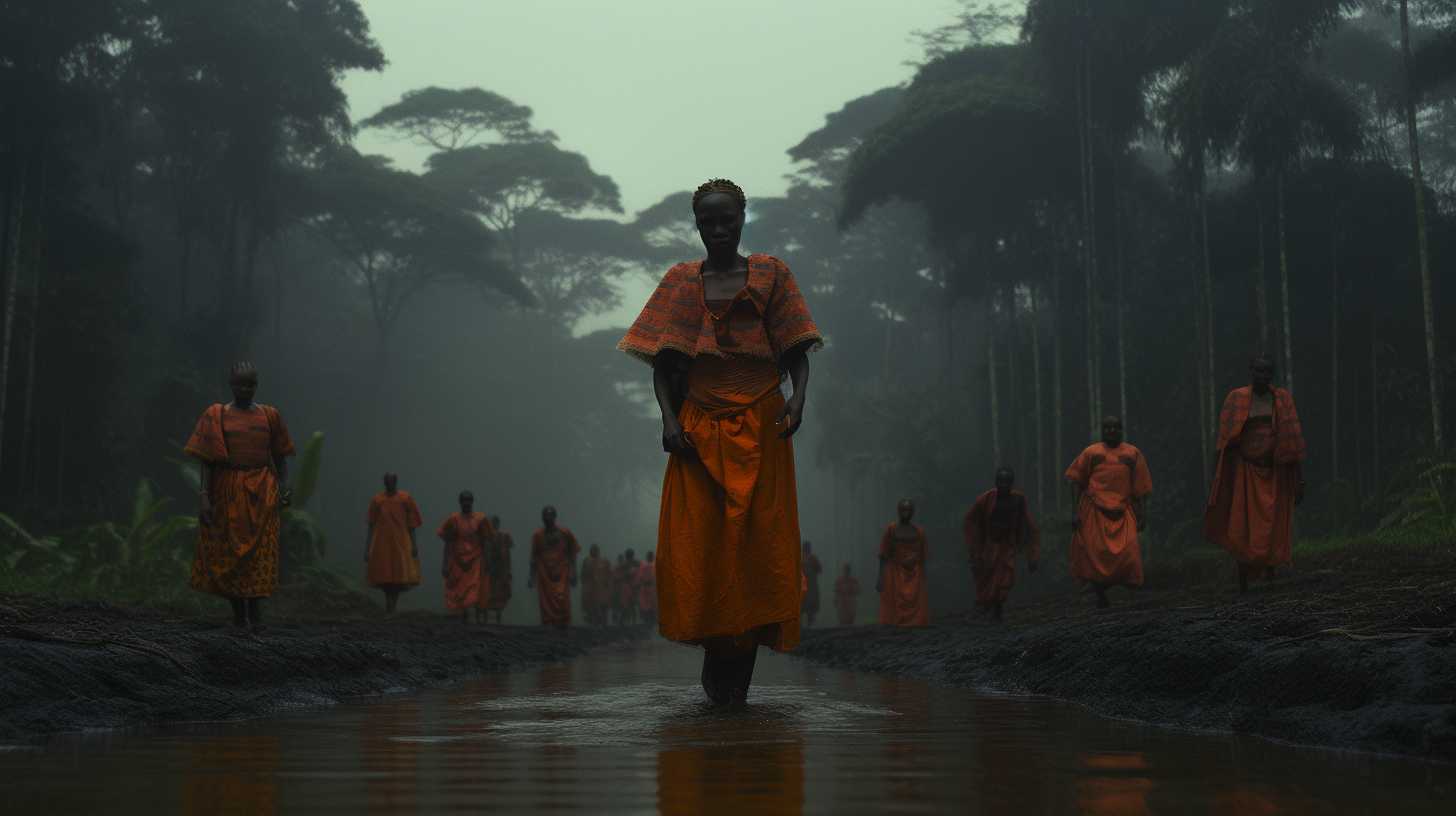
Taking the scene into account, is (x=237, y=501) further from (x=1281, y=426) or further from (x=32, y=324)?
(x=32, y=324)

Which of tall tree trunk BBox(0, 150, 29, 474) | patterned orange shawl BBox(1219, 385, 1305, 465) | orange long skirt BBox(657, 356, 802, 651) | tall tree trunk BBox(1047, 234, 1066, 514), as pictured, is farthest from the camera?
tall tree trunk BBox(1047, 234, 1066, 514)

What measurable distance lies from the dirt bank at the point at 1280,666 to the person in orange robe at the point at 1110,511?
3.13m

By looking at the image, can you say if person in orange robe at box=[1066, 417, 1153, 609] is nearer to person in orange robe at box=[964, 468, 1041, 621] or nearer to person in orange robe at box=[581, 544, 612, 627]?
person in orange robe at box=[964, 468, 1041, 621]

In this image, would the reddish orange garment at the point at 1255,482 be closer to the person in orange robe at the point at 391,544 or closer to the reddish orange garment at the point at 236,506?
the reddish orange garment at the point at 236,506

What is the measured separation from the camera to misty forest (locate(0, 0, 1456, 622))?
739 inches

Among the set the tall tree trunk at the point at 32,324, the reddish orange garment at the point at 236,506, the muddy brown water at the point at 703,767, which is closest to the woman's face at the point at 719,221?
the muddy brown water at the point at 703,767

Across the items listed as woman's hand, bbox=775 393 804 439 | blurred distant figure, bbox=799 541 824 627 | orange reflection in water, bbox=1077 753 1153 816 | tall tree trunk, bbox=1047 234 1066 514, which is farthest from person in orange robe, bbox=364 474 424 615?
orange reflection in water, bbox=1077 753 1153 816

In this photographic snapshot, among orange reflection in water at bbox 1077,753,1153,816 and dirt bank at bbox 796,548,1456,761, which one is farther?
dirt bank at bbox 796,548,1456,761

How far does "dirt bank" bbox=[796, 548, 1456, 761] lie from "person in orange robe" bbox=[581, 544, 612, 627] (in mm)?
20436

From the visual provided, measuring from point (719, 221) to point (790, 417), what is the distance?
0.81 m

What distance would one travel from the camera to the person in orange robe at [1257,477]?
1057cm

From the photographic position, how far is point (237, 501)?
28.9ft

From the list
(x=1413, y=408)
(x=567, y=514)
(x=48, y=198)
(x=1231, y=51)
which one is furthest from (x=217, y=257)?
(x=567, y=514)

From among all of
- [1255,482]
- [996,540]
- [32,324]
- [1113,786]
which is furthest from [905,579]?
[1113,786]
